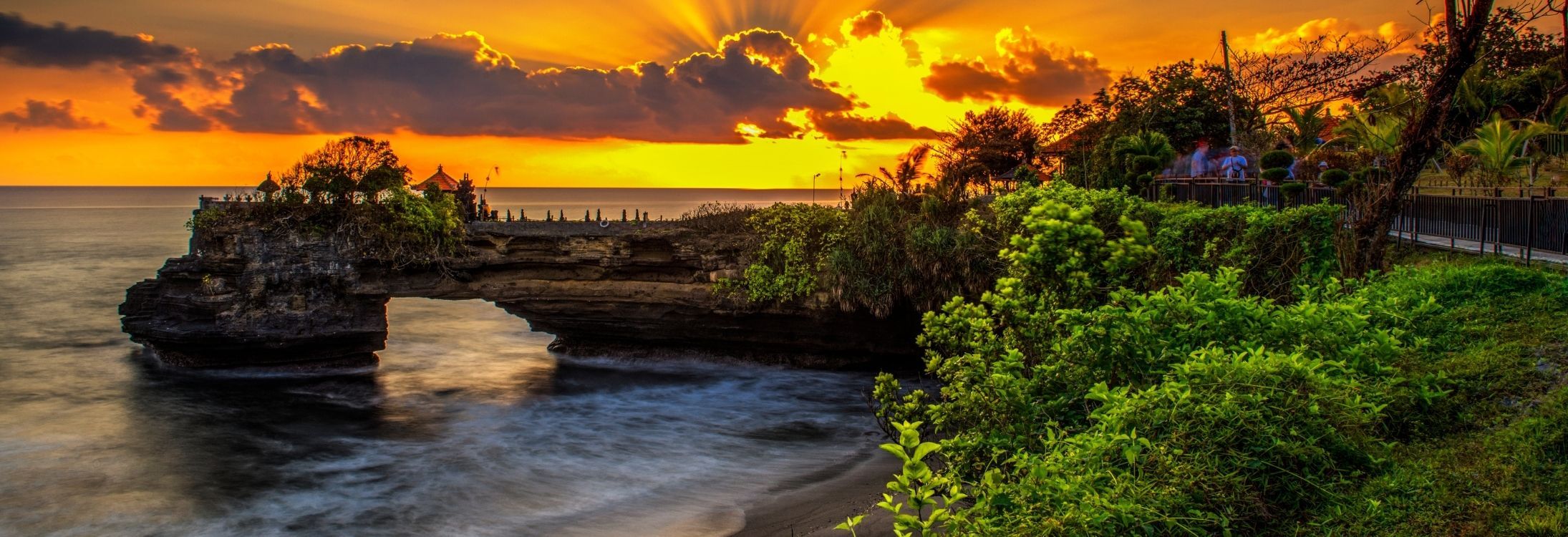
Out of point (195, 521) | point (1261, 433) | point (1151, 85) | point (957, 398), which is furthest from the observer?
point (1151, 85)

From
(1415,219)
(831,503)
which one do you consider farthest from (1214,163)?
(831,503)

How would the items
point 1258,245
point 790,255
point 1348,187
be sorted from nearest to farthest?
point 1258,245, point 1348,187, point 790,255

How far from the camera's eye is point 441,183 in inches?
926

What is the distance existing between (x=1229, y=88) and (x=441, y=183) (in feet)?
71.8

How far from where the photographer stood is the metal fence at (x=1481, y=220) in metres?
12.0

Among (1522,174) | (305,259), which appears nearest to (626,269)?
(305,259)

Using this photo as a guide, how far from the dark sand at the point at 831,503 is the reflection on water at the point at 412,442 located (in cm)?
49

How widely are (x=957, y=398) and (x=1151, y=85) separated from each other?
26.7 m

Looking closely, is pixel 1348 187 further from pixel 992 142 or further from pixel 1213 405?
pixel 992 142

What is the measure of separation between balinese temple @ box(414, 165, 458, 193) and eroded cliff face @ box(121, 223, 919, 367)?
6.00ft

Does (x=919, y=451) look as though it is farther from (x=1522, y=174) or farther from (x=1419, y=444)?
(x=1522, y=174)

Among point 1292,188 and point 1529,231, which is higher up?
point 1292,188

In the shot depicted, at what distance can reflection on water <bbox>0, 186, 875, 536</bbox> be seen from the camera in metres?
14.0

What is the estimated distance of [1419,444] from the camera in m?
6.09
